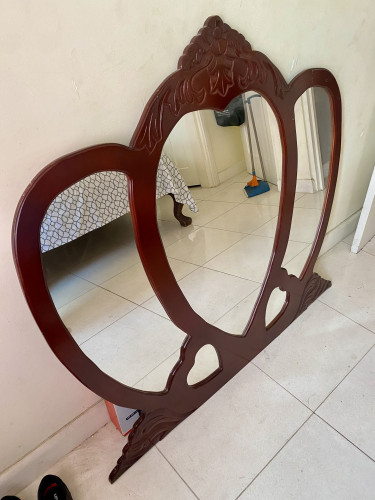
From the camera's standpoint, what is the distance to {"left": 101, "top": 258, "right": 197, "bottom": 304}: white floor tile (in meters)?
0.89

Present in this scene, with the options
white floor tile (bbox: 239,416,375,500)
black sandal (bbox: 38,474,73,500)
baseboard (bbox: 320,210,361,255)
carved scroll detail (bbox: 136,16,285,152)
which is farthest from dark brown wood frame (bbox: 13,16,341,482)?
baseboard (bbox: 320,210,361,255)

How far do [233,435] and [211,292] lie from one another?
428 millimetres

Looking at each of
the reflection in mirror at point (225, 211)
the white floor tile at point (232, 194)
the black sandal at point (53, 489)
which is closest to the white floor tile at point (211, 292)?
the reflection in mirror at point (225, 211)

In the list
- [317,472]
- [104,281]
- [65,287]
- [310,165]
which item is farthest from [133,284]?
[310,165]

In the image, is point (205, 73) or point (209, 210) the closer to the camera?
point (205, 73)

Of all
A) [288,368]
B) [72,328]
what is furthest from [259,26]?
[288,368]

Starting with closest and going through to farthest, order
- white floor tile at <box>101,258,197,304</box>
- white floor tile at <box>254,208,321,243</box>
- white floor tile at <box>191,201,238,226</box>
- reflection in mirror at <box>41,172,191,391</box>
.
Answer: reflection in mirror at <box>41,172,191,391</box> → white floor tile at <box>101,258,197,304</box> → white floor tile at <box>191,201,238,226</box> → white floor tile at <box>254,208,321,243</box>

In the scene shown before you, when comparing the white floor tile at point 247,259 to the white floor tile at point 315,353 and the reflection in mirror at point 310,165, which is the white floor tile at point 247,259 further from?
the white floor tile at point 315,353

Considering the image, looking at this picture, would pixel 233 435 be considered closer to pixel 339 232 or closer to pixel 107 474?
pixel 107 474

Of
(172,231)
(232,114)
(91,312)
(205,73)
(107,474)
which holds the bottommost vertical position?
(107,474)

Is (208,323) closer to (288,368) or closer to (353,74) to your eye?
(288,368)

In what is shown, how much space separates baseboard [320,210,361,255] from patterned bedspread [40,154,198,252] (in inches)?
43.8

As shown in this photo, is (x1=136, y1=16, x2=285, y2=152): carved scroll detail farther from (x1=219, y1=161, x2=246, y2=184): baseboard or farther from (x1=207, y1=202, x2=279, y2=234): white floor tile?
(x1=207, y1=202, x2=279, y2=234): white floor tile

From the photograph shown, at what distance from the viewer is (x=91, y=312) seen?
2.80ft
